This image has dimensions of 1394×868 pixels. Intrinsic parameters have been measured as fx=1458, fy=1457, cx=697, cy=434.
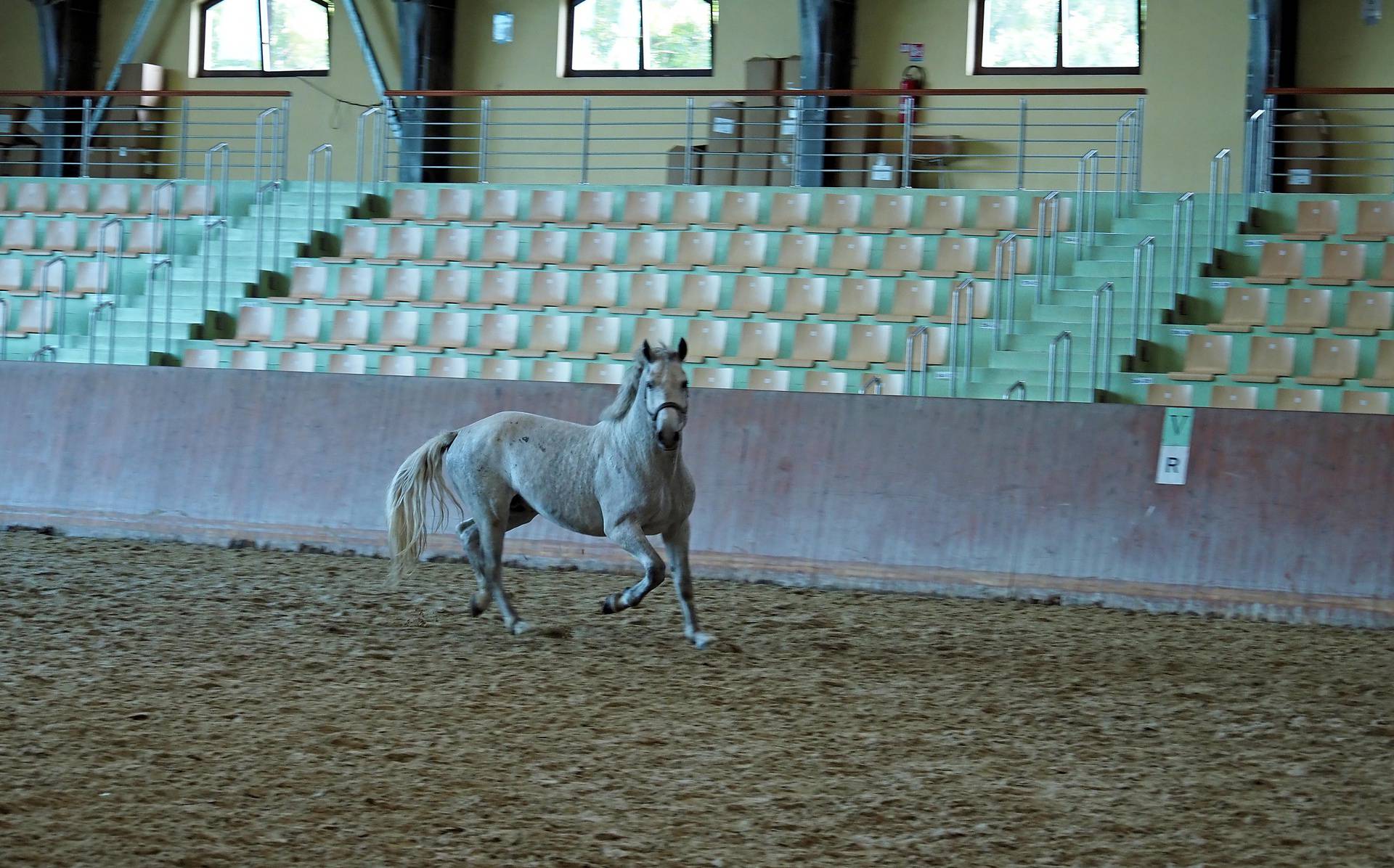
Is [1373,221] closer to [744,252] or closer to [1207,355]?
[1207,355]

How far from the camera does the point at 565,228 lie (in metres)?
16.0

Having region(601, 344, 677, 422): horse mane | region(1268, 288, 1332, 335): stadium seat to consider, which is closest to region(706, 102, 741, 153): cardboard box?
region(1268, 288, 1332, 335): stadium seat

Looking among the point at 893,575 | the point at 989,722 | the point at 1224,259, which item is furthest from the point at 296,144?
the point at 989,722

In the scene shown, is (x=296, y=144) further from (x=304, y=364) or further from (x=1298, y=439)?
(x=1298, y=439)

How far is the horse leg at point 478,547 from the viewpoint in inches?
296

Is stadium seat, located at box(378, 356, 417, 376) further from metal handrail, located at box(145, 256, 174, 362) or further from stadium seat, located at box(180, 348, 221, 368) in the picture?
metal handrail, located at box(145, 256, 174, 362)

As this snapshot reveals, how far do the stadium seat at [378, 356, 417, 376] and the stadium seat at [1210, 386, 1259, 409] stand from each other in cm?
758

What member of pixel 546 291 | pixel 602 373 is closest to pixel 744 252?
pixel 546 291

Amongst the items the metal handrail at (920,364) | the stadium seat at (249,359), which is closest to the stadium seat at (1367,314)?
the metal handrail at (920,364)

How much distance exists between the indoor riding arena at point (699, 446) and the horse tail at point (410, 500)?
Result: 3cm

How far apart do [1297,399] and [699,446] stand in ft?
19.1

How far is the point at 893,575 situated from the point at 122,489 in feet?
18.5

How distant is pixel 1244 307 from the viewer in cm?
1338

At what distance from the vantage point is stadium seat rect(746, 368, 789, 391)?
540 inches
